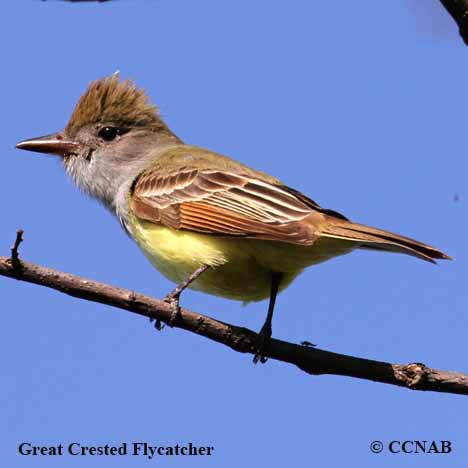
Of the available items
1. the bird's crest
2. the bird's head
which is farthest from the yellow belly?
the bird's crest

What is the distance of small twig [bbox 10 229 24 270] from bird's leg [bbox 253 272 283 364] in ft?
4.80

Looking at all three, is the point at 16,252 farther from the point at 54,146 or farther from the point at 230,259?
the point at 54,146

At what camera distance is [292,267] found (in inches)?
202

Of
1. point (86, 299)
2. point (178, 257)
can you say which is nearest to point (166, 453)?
point (178, 257)

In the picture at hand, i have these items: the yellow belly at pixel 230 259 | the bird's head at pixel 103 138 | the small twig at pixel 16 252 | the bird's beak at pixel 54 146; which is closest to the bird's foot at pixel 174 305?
the yellow belly at pixel 230 259

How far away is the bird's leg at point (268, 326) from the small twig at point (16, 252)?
146 cm

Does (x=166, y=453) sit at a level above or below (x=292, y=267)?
below

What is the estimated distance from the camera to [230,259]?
5.09 meters

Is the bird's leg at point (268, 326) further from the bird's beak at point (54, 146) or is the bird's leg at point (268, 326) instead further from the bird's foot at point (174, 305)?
the bird's beak at point (54, 146)

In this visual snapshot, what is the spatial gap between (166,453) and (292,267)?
1.61 metres

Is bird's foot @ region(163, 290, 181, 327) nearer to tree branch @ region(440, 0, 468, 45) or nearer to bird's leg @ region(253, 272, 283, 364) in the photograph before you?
bird's leg @ region(253, 272, 283, 364)

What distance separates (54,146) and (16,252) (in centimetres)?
269

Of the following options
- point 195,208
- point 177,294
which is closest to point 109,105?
point 195,208

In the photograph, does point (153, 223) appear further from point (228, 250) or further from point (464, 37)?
point (464, 37)
